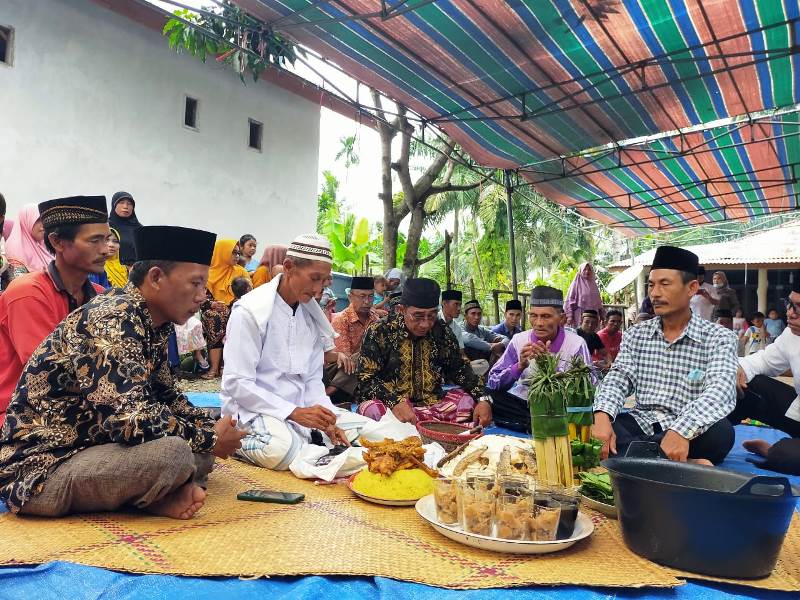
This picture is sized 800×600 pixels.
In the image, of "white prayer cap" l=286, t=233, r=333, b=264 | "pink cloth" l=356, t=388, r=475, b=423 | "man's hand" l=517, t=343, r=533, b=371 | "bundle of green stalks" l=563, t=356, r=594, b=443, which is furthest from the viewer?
"man's hand" l=517, t=343, r=533, b=371

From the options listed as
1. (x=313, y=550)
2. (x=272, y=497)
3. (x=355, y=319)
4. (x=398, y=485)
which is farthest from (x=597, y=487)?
(x=355, y=319)

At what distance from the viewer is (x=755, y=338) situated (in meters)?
11.9

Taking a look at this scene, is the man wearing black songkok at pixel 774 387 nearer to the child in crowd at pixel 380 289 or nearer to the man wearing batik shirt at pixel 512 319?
the man wearing batik shirt at pixel 512 319

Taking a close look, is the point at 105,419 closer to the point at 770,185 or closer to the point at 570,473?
the point at 570,473

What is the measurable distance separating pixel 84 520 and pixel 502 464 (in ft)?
5.79

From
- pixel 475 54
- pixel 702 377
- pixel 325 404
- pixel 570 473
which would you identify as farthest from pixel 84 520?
pixel 475 54

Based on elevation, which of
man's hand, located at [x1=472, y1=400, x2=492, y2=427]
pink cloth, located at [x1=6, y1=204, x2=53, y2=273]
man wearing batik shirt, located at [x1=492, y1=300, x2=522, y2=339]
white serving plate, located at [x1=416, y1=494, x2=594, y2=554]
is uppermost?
pink cloth, located at [x1=6, y1=204, x2=53, y2=273]

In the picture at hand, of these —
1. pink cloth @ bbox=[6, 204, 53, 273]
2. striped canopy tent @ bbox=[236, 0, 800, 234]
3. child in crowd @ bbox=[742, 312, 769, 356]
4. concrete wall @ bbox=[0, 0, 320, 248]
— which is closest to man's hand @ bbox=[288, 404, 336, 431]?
striped canopy tent @ bbox=[236, 0, 800, 234]

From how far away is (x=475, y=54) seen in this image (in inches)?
215

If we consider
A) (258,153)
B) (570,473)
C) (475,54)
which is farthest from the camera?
(258,153)

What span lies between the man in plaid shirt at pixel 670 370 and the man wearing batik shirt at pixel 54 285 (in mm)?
2814

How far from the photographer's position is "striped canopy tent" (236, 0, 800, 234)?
479 cm

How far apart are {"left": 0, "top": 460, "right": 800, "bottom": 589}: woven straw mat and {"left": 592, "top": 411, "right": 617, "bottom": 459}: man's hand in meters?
0.75

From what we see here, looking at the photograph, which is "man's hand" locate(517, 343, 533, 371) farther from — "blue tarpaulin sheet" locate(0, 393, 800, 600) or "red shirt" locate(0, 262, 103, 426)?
"red shirt" locate(0, 262, 103, 426)
